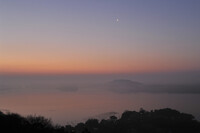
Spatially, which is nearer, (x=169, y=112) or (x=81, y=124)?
(x=81, y=124)

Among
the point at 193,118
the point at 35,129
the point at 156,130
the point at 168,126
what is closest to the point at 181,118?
the point at 193,118

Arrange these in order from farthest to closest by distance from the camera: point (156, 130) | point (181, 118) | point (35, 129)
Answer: point (181, 118) → point (156, 130) → point (35, 129)

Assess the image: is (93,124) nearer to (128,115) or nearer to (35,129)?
(128,115)

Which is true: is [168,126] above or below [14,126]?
below

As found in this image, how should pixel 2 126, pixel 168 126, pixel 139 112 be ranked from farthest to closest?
pixel 139 112 < pixel 168 126 < pixel 2 126

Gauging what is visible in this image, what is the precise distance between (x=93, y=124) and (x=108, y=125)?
200 inches

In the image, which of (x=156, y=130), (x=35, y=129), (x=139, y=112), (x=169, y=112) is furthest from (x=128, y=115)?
(x=35, y=129)

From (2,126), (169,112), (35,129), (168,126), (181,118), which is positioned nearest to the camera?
(2,126)

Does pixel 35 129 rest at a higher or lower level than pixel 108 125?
higher

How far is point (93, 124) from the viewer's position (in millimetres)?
75688

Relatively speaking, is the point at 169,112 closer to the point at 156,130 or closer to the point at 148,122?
the point at 148,122

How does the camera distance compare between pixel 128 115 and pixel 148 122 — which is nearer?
pixel 148 122

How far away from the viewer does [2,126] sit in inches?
936

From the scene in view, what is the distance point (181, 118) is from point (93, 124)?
2745 centimetres
